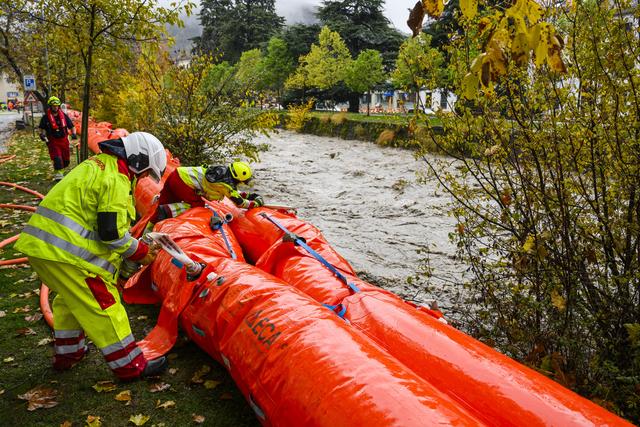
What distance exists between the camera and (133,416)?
9.82 feet

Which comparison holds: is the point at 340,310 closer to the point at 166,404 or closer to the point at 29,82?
the point at 166,404

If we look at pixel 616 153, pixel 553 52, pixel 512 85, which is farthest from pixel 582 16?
pixel 553 52

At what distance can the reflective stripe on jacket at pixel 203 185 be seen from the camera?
18.7 feet

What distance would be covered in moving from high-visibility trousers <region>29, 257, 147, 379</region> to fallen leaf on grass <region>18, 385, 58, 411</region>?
0.39 m

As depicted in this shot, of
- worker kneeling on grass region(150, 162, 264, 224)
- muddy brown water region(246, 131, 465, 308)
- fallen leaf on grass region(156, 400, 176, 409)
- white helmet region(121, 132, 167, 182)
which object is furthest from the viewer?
muddy brown water region(246, 131, 465, 308)

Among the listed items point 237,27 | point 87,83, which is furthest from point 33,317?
point 237,27

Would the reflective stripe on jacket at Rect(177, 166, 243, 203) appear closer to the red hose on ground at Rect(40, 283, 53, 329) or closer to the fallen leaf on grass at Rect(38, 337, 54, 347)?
the red hose on ground at Rect(40, 283, 53, 329)

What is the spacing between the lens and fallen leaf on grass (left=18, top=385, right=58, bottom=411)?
3059 millimetres

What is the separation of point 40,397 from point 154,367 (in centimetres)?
77

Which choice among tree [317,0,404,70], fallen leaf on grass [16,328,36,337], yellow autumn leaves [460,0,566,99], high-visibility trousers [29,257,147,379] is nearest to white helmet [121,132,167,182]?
high-visibility trousers [29,257,147,379]

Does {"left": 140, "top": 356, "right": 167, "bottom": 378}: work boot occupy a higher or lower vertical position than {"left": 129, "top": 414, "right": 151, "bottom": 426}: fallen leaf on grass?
higher

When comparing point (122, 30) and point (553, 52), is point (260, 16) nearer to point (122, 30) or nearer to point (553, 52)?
point (122, 30)

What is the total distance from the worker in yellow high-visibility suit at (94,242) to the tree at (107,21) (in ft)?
17.6

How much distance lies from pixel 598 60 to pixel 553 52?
1.84 metres
